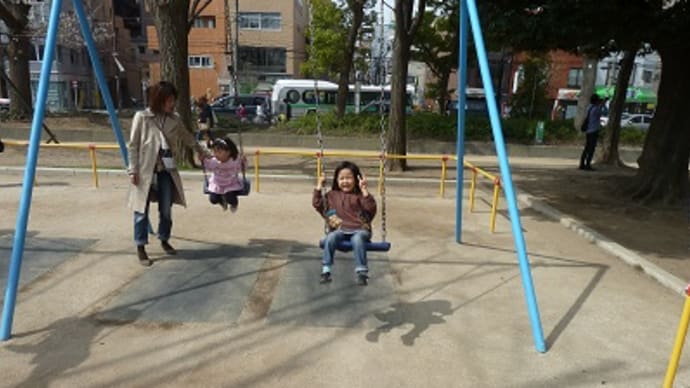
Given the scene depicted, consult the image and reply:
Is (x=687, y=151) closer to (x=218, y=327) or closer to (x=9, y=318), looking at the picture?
(x=218, y=327)

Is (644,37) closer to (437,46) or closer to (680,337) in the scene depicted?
(680,337)

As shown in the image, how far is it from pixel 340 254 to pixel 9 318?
3011 millimetres

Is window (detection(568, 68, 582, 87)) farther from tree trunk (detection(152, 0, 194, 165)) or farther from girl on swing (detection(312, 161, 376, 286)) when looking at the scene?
girl on swing (detection(312, 161, 376, 286))

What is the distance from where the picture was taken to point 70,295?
161 inches

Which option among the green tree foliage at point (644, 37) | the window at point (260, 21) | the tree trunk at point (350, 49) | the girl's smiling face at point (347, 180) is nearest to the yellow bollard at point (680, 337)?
the girl's smiling face at point (347, 180)

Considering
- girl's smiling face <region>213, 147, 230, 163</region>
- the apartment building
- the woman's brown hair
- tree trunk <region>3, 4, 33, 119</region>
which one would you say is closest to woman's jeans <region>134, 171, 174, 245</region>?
girl's smiling face <region>213, 147, 230, 163</region>

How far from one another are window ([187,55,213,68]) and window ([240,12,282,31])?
13.2 ft

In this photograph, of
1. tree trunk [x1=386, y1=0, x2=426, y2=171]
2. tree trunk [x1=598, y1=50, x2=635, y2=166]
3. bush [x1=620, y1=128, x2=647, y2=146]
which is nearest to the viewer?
tree trunk [x1=386, y1=0, x2=426, y2=171]

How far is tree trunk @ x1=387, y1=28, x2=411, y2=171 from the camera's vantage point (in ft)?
35.6

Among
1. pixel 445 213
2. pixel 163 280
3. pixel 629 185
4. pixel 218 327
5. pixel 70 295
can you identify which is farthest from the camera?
pixel 629 185

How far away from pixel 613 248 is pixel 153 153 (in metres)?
5.20

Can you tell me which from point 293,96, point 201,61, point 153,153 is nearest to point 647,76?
point 293,96

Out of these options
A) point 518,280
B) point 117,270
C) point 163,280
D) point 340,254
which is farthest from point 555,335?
point 117,270

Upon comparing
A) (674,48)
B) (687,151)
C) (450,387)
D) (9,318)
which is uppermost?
(674,48)
